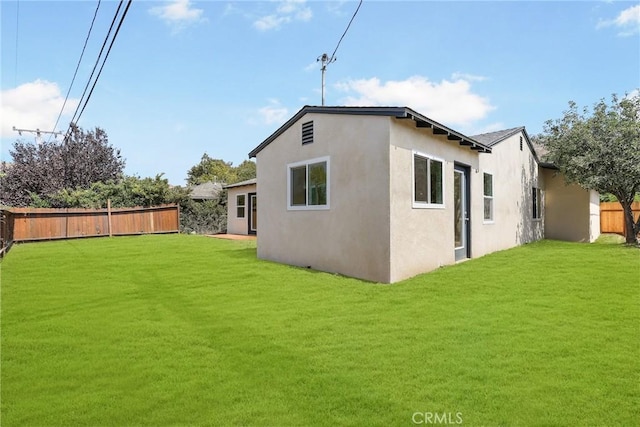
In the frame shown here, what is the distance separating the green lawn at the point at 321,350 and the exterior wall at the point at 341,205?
77 centimetres

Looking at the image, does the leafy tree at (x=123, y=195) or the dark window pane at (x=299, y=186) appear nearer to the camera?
the dark window pane at (x=299, y=186)

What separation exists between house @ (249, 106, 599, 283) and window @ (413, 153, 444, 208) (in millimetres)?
22

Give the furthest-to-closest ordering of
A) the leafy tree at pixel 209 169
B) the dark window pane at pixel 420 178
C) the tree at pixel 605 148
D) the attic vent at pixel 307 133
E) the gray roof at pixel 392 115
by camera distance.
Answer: the leafy tree at pixel 209 169 → the tree at pixel 605 148 → the attic vent at pixel 307 133 → the dark window pane at pixel 420 178 → the gray roof at pixel 392 115

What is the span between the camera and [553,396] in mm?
2932

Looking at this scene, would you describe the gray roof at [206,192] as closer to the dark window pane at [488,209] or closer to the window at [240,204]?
the window at [240,204]

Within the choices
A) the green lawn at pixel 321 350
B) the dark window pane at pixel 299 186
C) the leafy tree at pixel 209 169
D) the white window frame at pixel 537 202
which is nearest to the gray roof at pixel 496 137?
the white window frame at pixel 537 202

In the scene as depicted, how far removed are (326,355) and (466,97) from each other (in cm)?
1893

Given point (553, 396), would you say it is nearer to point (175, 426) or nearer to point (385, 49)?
point (175, 426)

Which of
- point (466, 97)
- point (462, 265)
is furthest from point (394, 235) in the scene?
point (466, 97)

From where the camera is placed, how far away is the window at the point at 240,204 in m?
19.5

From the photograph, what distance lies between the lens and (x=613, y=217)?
18.3m

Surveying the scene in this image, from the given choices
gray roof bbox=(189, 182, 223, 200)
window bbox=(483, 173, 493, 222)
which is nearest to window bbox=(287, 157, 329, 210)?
window bbox=(483, 173, 493, 222)

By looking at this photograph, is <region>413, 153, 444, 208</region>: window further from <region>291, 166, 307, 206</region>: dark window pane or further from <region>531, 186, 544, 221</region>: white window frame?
<region>531, 186, 544, 221</region>: white window frame

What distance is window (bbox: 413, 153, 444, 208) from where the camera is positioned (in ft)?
26.3
